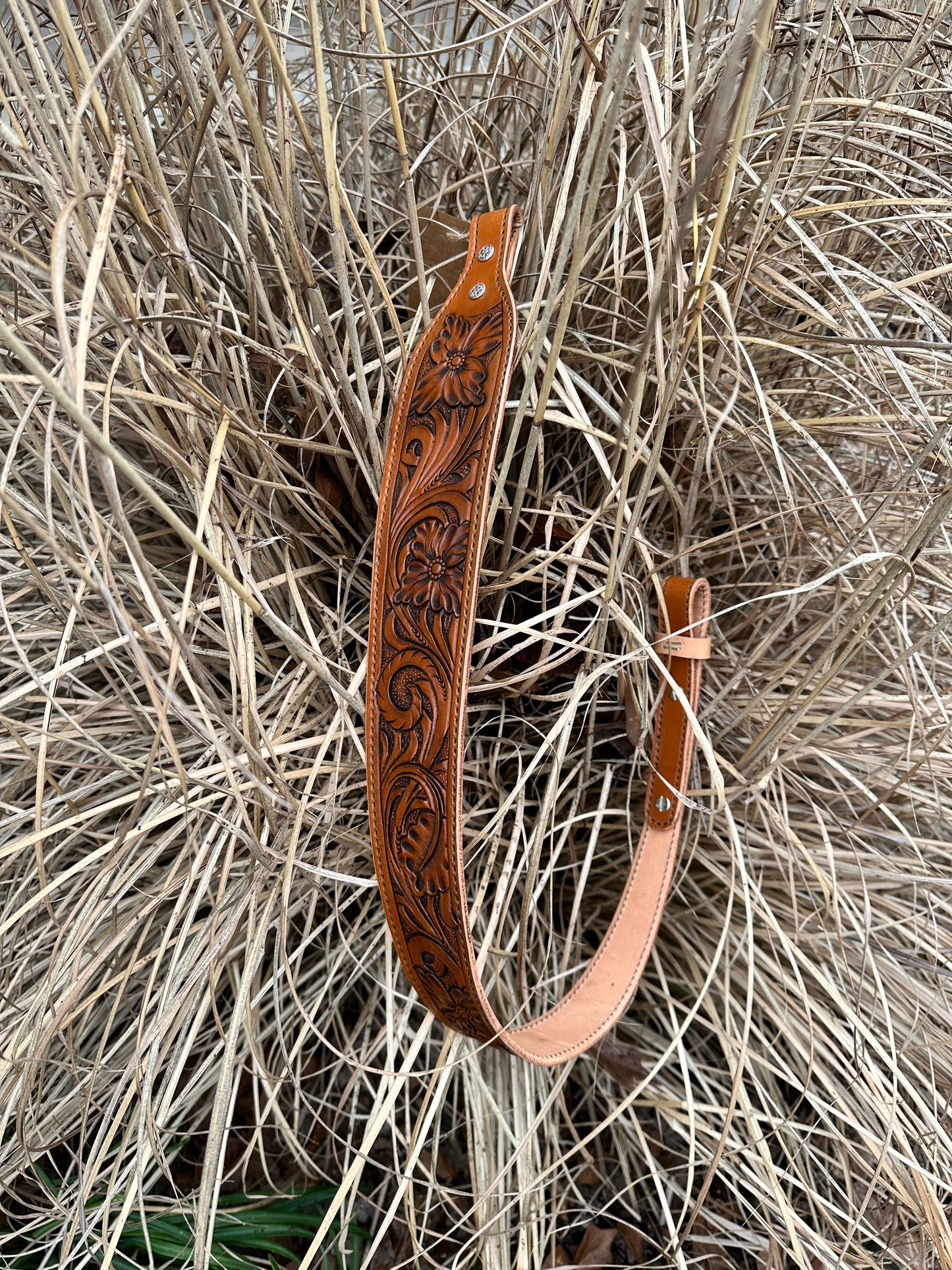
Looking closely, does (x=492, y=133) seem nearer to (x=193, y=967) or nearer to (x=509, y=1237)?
(x=193, y=967)

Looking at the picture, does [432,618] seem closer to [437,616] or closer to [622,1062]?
[437,616]

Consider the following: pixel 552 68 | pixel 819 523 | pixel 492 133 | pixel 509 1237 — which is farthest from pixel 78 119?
pixel 509 1237

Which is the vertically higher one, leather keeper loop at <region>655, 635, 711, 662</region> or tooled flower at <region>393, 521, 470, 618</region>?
tooled flower at <region>393, 521, 470, 618</region>

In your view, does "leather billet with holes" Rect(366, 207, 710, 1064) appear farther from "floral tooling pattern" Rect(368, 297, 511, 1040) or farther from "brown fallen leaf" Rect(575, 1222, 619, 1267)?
"brown fallen leaf" Rect(575, 1222, 619, 1267)

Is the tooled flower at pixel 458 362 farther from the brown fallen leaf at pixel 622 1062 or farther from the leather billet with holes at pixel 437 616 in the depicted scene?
the brown fallen leaf at pixel 622 1062

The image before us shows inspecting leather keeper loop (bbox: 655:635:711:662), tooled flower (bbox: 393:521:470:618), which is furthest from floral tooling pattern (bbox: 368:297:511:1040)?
leather keeper loop (bbox: 655:635:711:662)
